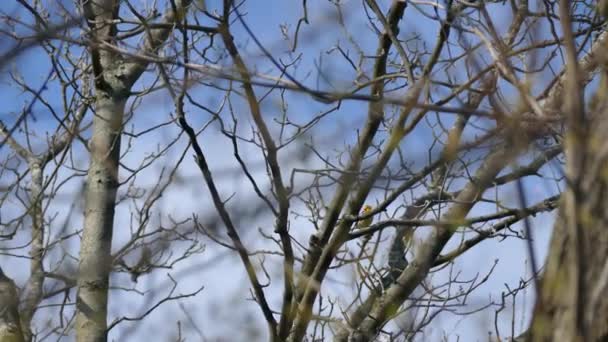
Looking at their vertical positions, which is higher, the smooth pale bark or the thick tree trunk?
the smooth pale bark

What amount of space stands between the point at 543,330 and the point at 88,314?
146 inches

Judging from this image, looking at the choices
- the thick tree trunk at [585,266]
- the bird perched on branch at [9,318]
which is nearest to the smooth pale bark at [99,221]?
the bird perched on branch at [9,318]

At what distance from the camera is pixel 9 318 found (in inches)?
181

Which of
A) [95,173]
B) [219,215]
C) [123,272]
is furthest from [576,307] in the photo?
[95,173]

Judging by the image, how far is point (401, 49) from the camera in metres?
3.85

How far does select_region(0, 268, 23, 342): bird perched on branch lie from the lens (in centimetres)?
449

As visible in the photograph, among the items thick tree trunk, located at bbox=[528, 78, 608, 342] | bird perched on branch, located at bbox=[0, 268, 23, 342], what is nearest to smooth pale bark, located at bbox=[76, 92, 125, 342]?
bird perched on branch, located at bbox=[0, 268, 23, 342]

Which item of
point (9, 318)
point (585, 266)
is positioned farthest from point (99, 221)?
point (585, 266)

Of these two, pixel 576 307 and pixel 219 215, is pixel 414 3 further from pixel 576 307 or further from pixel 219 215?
pixel 576 307

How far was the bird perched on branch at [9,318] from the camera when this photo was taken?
14.7 ft

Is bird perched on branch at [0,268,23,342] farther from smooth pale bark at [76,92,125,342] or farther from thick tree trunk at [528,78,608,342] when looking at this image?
thick tree trunk at [528,78,608,342]

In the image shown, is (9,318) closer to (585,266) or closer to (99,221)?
(99,221)

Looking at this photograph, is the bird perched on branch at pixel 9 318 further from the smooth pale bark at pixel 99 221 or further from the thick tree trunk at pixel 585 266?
the thick tree trunk at pixel 585 266

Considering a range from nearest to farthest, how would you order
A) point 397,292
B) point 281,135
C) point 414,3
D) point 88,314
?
point 414,3
point 281,135
point 397,292
point 88,314
